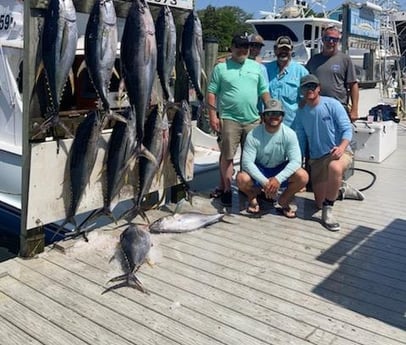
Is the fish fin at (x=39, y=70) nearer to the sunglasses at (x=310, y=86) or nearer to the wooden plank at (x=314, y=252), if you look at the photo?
the wooden plank at (x=314, y=252)

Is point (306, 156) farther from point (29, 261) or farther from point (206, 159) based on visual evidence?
point (29, 261)

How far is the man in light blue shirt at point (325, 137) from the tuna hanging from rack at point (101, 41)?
1.86 m

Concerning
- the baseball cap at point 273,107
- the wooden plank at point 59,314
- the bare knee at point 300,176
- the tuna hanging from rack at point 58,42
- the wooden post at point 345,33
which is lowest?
the wooden plank at point 59,314

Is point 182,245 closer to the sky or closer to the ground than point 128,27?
closer to the ground

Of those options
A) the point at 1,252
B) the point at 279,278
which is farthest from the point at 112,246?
the point at 1,252

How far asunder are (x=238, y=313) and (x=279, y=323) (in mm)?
242

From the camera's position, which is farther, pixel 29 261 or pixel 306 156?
pixel 306 156

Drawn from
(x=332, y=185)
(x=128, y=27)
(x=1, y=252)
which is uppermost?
(x=128, y=27)

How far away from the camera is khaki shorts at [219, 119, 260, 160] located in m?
4.84

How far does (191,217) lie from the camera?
4441 millimetres

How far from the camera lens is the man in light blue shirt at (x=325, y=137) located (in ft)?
14.7

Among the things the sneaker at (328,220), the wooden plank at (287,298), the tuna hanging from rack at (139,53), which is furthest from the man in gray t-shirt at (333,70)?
the wooden plank at (287,298)

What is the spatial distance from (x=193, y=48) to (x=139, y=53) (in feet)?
2.51

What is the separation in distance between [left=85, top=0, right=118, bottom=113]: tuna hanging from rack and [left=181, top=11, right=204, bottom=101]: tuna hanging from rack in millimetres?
937
